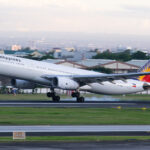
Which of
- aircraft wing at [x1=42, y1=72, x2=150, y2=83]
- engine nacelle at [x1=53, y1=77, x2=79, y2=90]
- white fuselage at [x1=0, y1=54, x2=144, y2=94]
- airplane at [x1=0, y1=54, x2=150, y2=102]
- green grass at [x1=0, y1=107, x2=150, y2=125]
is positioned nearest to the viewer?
green grass at [x1=0, y1=107, x2=150, y2=125]

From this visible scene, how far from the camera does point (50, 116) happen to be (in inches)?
1224

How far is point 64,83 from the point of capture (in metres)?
46.8

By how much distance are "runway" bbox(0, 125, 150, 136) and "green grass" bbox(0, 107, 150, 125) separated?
195cm

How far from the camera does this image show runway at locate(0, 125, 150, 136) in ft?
74.1

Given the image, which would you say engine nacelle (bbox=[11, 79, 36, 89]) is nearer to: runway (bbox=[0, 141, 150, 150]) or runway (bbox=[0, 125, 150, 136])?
runway (bbox=[0, 125, 150, 136])

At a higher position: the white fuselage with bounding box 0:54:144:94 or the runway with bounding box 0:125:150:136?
the white fuselage with bounding box 0:54:144:94

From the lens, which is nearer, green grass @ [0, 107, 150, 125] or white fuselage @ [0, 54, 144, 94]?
green grass @ [0, 107, 150, 125]

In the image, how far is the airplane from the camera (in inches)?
1823

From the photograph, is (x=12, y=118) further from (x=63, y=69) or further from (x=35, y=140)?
(x=63, y=69)

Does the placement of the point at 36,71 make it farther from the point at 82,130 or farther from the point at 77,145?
the point at 77,145

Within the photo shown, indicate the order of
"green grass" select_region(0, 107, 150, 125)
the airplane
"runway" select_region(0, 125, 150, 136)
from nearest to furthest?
"runway" select_region(0, 125, 150, 136) < "green grass" select_region(0, 107, 150, 125) < the airplane

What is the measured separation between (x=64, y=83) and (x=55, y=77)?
3.70 feet

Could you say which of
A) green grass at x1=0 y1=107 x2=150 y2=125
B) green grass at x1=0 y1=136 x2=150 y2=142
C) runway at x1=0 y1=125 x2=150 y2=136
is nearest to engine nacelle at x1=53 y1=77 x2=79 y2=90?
green grass at x1=0 y1=107 x2=150 y2=125

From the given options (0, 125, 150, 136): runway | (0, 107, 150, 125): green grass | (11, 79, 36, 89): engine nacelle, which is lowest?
(0, 125, 150, 136): runway
